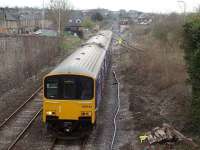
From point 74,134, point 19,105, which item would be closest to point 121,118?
point 74,134

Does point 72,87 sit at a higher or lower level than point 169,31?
higher

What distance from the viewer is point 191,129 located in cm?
1473

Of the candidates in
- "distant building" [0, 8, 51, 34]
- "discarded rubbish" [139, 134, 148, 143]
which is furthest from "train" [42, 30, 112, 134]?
"distant building" [0, 8, 51, 34]

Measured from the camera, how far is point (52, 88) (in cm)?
1465

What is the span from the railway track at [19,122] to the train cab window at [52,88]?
182 centimetres

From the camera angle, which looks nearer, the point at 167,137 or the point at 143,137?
the point at 167,137

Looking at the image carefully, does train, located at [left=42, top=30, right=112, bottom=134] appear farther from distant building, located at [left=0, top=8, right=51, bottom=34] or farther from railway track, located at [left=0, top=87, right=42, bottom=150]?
distant building, located at [left=0, top=8, right=51, bottom=34]

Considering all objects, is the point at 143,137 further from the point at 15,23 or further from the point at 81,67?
the point at 15,23

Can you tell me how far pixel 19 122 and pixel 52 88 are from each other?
11.0 feet

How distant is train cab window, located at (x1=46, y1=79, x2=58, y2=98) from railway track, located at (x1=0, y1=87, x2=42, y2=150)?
1824 mm

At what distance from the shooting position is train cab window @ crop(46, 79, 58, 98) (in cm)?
1462

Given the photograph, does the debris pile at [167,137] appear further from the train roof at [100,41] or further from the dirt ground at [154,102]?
the train roof at [100,41]

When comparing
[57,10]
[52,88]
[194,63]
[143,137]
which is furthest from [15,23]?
[194,63]

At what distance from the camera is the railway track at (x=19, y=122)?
14708 mm
